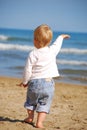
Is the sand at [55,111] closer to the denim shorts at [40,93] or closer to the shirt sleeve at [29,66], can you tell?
the denim shorts at [40,93]

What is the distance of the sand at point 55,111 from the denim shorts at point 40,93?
0.30 m

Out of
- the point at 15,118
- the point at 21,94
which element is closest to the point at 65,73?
the point at 21,94

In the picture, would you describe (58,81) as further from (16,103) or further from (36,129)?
(36,129)

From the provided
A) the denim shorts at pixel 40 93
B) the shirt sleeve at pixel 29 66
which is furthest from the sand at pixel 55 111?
the shirt sleeve at pixel 29 66

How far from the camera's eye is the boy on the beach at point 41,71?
407 cm

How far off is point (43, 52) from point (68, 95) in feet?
9.71

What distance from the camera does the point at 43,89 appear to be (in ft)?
13.4

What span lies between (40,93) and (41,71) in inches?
10.0

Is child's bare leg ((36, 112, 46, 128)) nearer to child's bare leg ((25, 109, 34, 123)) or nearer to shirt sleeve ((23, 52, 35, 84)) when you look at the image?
child's bare leg ((25, 109, 34, 123))

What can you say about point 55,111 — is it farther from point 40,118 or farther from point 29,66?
point 29,66

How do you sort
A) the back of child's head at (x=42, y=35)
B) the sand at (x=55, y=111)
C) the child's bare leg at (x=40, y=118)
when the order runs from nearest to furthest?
the back of child's head at (x=42, y=35)
the child's bare leg at (x=40, y=118)
the sand at (x=55, y=111)

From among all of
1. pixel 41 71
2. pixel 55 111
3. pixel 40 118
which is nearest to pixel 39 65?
pixel 41 71

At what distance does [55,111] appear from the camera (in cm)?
531

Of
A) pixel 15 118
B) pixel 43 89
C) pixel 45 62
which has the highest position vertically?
pixel 45 62
